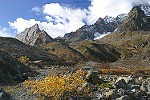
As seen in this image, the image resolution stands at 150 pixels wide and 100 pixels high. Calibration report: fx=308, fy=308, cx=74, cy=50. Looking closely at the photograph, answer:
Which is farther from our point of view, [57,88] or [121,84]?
[121,84]

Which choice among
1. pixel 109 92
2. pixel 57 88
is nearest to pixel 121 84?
pixel 109 92

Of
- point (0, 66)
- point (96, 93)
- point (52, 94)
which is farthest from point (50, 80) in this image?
point (0, 66)

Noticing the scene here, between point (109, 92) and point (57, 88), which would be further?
point (109, 92)

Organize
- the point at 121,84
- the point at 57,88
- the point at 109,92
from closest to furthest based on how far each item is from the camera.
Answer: the point at 57,88 → the point at 109,92 → the point at 121,84

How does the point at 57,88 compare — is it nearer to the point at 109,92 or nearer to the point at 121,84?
the point at 109,92

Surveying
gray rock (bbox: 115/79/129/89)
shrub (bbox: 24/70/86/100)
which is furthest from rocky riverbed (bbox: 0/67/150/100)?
shrub (bbox: 24/70/86/100)

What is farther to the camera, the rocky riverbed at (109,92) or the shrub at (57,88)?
the rocky riverbed at (109,92)

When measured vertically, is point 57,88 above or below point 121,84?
above

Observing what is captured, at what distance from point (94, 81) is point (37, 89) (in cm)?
1082

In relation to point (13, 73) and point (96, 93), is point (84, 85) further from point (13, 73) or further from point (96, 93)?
point (13, 73)

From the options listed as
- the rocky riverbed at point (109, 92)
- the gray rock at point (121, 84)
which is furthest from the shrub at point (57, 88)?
the gray rock at point (121, 84)

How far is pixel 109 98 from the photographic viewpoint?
28375mm

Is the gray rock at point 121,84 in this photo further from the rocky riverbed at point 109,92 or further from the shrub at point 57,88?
the shrub at point 57,88

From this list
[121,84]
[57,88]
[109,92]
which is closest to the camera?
[57,88]
